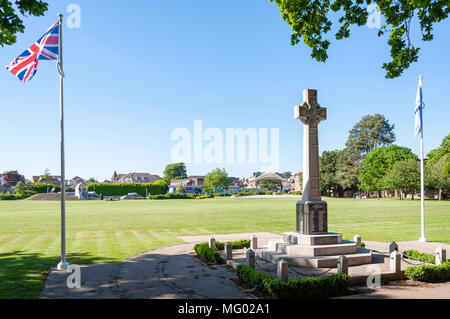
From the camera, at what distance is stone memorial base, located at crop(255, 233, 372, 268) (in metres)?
11.7

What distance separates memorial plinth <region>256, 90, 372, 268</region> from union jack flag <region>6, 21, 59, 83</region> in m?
9.88

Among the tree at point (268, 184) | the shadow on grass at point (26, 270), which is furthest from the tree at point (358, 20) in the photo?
the tree at point (268, 184)

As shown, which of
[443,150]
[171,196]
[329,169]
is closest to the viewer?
[443,150]

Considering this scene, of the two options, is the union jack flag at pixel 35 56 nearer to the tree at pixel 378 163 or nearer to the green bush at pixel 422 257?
the green bush at pixel 422 257

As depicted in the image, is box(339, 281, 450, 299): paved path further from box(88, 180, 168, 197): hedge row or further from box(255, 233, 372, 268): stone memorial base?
box(88, 180, 168, 197): hedge row

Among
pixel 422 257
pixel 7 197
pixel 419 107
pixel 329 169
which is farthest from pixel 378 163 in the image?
pixel 7 197

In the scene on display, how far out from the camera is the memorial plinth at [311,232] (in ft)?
39.7

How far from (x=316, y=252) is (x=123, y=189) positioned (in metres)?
88.4

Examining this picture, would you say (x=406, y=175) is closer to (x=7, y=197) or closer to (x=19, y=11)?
(x=19, y=11)

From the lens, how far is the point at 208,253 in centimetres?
1313

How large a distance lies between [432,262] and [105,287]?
1153cm

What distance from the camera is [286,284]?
849 cm

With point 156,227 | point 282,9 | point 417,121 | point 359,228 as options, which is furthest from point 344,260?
point 156,227
